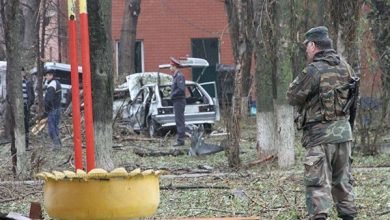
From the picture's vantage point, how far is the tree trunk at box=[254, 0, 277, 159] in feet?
47.4

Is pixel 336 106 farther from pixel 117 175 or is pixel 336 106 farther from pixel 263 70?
pixel 263 70

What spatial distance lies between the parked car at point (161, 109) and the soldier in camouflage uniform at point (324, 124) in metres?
15.1

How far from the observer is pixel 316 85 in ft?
26.2

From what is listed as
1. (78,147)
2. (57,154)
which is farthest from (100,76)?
(78,147)

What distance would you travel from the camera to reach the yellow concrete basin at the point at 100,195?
5578 mm

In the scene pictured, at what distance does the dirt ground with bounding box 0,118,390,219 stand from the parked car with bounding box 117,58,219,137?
5.60 meters

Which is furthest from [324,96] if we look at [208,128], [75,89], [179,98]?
[208,128]

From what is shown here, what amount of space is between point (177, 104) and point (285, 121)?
662 cm

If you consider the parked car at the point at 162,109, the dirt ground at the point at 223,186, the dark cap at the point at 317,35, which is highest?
the dark cap at the point at 317,35

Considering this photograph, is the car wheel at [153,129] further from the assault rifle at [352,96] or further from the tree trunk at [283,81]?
the assault rifle at [352,96]

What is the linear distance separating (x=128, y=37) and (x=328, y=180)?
27.5 meters

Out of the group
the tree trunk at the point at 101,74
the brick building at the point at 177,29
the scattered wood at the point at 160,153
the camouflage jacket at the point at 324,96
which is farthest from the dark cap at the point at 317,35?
the brick building at the point at 177,29

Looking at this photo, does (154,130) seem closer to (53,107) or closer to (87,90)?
(53,107)

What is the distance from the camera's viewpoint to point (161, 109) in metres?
23.4
